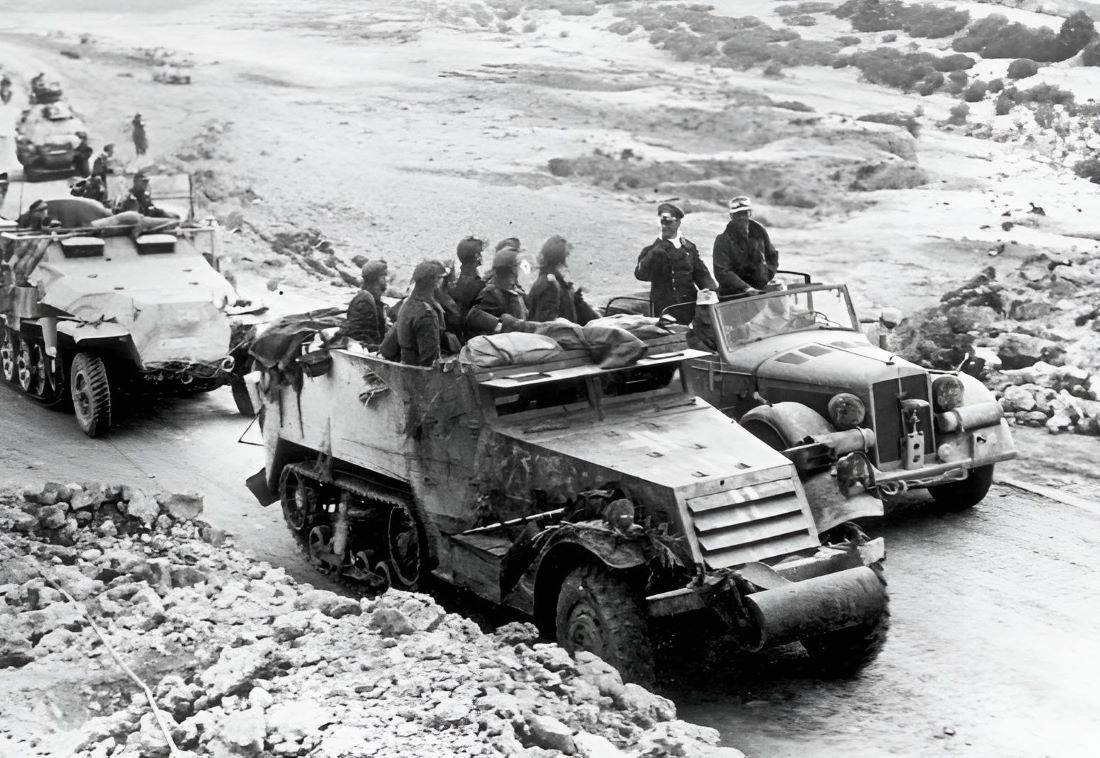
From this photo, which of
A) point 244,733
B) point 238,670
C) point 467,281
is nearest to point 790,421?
point 467,281

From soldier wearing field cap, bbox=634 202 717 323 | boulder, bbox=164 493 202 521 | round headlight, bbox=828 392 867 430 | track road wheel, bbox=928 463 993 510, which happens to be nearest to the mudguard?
boulder, bbox=164 493 202 521

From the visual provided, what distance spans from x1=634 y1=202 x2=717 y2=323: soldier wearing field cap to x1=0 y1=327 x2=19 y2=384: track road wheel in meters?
7.85

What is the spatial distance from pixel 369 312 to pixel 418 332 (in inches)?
48.9

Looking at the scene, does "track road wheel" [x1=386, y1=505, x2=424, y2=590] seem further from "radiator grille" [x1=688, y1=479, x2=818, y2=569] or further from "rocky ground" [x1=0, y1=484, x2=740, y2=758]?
"radiator grille" [x1=688, y1=479, x2=818, y2=569]

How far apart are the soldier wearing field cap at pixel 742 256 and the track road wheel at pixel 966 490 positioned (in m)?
2.25

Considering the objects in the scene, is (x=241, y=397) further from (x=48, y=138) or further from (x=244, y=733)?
(x=48, y=138)

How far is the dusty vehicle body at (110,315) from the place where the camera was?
46.6 ft

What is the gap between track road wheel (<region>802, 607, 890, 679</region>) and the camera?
7.91 metres

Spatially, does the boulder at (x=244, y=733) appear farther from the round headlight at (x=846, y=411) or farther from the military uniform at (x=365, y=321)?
the round headlight at (x=846, y=411)

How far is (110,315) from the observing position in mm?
14398

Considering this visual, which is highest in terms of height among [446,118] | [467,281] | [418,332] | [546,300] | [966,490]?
[467,281]

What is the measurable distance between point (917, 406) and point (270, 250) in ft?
47.6

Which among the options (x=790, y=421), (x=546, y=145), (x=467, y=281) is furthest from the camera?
(x=546, y=145)

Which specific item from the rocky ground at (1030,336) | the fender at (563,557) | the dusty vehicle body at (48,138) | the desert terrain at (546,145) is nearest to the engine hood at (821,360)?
the desert terrain at (546,145)
